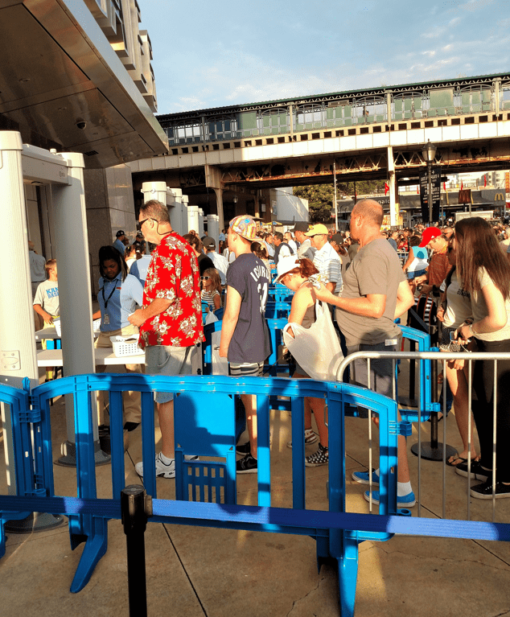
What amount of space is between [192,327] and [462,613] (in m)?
2.64

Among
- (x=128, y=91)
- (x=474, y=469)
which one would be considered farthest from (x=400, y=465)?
(x=128, y=91)

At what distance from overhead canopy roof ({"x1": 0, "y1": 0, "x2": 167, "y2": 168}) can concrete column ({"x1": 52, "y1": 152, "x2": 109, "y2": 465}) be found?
7.49 feet

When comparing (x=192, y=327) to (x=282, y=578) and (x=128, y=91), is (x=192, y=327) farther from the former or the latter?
(x=128, y=91)

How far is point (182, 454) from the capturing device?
3.03m

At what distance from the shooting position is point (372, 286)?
375cm

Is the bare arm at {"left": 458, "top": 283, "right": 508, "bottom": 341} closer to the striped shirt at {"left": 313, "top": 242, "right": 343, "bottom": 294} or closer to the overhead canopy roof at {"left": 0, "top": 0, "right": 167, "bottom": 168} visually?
the striped shirt at {"left": 313, "top": 242, "right": 343, "bottom": 294}

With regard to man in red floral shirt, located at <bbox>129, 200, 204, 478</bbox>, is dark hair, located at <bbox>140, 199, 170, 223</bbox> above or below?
above

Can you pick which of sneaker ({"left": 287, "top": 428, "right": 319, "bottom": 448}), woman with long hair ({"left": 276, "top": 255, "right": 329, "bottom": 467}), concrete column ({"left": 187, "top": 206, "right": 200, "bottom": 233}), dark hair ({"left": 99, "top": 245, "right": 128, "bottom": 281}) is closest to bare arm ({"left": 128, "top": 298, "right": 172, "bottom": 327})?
woman with long hair ({"left": 276, "top": 255, "right": 329, "bottom": 467})

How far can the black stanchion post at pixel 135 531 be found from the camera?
1.82 metres

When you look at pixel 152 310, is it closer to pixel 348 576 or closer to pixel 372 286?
pixel 372 286

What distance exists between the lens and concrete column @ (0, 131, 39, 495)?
3484 millimetres

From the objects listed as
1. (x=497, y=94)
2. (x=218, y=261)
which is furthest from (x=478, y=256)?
(x=497, y=94)

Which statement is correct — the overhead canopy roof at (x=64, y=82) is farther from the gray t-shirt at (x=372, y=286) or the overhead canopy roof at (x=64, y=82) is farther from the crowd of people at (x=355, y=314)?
the gray t-shirt at (x=372, y=286)

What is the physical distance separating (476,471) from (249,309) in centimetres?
218
